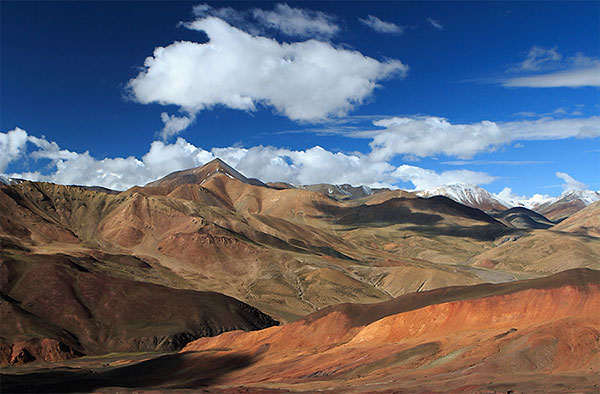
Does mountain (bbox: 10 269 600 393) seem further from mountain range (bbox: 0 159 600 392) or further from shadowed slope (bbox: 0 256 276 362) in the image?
shadowed slope (bbox: 0 256 276 362)

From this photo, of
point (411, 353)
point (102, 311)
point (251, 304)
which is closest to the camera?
point (411, 353)

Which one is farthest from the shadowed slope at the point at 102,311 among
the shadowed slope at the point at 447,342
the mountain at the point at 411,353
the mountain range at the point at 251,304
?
the shadowed slope at the point at 447,342

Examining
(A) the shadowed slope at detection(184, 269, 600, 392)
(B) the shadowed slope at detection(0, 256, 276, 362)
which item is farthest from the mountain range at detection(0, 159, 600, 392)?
(B) the shadowed slope at detection(0, 256, 276, 362)

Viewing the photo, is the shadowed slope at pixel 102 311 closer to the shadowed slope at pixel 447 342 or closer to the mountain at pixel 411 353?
the mountain at pixel 411 353

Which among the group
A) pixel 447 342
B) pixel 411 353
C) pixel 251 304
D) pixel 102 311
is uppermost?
pixel 102 311

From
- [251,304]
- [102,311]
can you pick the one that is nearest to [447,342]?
[102,311]

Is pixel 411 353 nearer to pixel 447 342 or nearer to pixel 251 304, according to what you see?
pixel 447 342

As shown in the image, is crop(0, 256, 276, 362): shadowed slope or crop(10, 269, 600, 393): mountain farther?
crop(0, 256, 276, 362): shadowed slope

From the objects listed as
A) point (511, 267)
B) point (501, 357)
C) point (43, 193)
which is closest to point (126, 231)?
point (43, 193)
